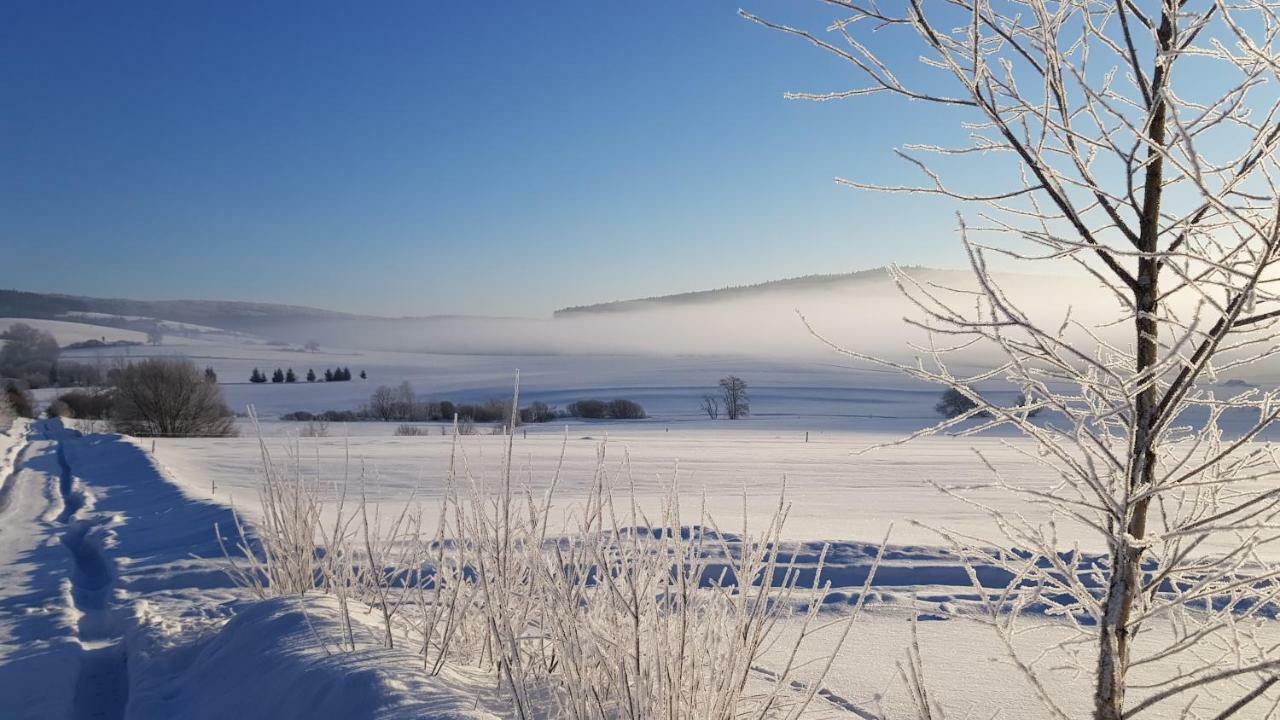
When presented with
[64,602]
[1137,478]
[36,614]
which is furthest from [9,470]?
[1137,478]

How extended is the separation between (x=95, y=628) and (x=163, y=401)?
25.6 m

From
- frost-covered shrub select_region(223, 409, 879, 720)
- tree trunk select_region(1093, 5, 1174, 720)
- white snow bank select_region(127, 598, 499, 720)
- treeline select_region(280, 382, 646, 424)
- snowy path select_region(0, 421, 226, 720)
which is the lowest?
treeline select_region(280, 382, 646, 424)

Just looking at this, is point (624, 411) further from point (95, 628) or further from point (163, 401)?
point (95, 628)

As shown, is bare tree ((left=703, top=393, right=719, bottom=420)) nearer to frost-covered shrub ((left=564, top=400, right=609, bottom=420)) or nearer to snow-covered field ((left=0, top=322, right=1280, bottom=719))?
frost-covered shrub ((left=564, top=400, right=609, bottom=420))

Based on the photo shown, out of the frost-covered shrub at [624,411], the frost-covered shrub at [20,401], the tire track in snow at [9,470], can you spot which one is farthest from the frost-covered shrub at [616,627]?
the frost-covered shrub at [20,401]

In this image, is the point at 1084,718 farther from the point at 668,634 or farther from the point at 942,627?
the point at 668,634

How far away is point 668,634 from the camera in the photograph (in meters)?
2.39

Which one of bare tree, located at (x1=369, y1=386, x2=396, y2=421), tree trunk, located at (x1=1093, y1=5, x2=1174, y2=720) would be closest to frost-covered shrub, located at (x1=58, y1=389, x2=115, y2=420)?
bare tree, located at (x1=369, y1=386, x2=396, y2=421)

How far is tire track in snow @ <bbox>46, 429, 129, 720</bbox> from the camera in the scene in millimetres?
3688

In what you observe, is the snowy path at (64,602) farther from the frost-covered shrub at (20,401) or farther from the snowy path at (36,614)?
the frost-covered shrub at (20,401)

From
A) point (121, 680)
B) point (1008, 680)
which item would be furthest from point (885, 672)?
point (121, 680)

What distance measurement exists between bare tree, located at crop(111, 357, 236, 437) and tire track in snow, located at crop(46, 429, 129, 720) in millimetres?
20495

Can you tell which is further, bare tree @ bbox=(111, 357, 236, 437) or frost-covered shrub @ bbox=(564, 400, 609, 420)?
frost-covered shrub @ bbox=(564, 400, 609, 420)

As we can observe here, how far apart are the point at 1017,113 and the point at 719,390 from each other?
66.2 metres
